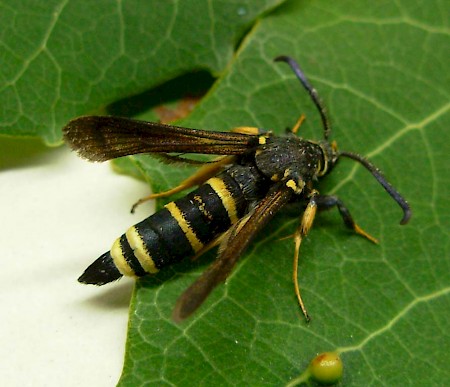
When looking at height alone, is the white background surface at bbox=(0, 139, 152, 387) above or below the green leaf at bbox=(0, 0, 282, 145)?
below

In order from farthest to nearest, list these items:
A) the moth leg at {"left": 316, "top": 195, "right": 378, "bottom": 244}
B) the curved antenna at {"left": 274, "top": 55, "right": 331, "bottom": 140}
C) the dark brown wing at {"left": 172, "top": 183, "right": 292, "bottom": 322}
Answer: the curved antenna at {"left": 274, "top": 55, "right": 331, "bottom": 140} < the moth leg at {"left": 316, "top": 195, "right": 378, "bottom": 244} < the dark brown wing at {"left": 172, "top": 183, "right": 292, "bottom": 322}

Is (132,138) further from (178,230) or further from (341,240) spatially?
(341,240)

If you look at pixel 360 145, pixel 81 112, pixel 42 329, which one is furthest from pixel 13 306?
pixel 360 145

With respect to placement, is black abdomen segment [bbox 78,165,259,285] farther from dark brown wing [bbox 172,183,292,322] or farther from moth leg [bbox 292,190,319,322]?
moth leg [bbox 292,190,319,322]

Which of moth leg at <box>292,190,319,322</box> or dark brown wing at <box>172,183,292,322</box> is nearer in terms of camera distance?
dark brown wing at <box>172,183,292,322</box>

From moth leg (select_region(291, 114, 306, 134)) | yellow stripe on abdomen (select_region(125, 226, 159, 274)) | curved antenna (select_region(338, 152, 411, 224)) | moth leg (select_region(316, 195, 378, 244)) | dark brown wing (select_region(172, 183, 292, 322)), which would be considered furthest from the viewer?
moth leg (select_region(291, 114, 306, 134))

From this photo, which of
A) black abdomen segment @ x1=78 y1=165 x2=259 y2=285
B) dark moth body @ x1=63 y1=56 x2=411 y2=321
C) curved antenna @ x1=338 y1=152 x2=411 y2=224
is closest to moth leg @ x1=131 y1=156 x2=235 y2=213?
dark moth body @ x1=63 y1=56 x2=411 y2=321

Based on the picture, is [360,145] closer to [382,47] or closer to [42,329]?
[382,47]

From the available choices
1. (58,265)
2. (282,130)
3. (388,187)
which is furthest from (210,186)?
(58,265)

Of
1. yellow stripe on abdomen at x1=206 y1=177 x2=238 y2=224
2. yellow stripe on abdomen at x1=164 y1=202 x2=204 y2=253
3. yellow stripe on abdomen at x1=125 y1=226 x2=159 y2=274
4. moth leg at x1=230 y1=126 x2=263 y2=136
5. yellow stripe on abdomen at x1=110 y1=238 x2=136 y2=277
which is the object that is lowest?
yellow stripe on abdomen at x1=110 y1=238 x2=136 y2=277
